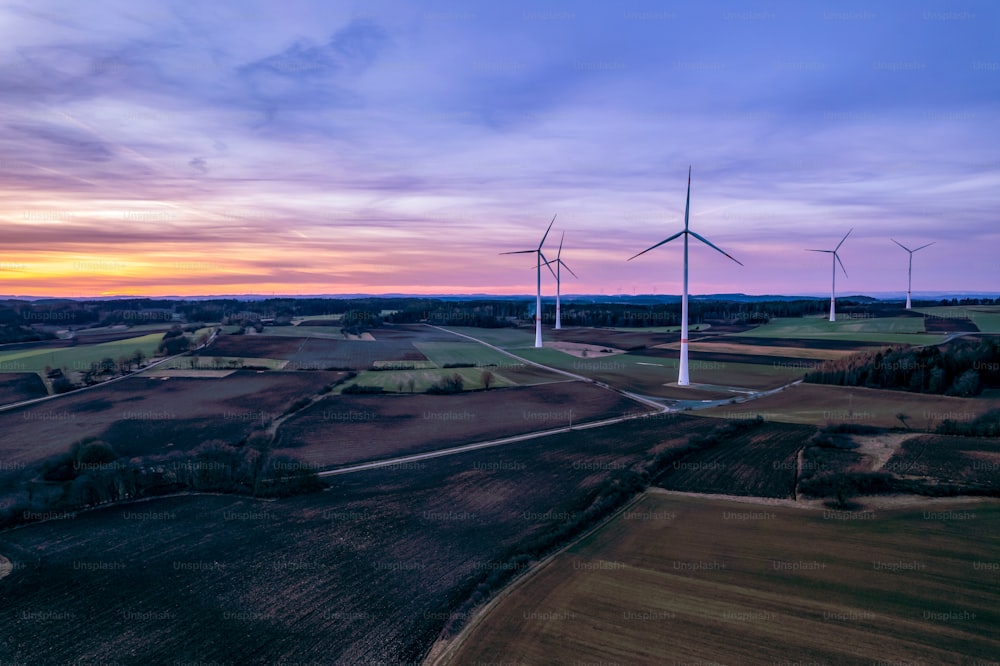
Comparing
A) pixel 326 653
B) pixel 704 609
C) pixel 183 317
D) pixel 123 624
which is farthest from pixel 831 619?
pixel 183 317

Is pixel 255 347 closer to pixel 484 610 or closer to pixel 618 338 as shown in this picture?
pixel 618 338

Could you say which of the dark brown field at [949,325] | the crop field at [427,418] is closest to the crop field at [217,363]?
the crop field at [427,418]

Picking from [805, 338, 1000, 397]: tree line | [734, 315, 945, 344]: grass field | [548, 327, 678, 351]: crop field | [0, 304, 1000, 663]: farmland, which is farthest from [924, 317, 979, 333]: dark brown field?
[0, 304, 1000, 663]: farmland

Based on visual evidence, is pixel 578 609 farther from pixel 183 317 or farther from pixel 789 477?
pixel 183 317

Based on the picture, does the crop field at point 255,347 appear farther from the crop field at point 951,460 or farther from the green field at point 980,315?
the green field at point 980,315

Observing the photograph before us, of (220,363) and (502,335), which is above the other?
(502,335)

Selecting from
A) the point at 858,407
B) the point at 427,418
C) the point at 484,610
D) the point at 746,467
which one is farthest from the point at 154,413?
the point at 858,407
